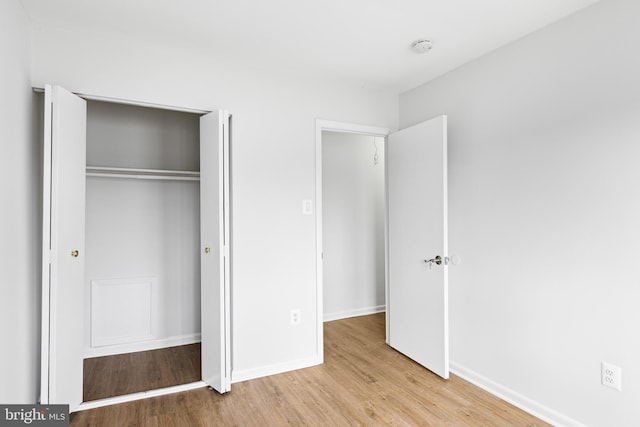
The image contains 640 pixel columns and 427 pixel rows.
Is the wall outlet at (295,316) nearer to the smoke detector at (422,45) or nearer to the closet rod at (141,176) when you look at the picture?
the closet rod at (141,176)

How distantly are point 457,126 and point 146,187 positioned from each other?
2.85m

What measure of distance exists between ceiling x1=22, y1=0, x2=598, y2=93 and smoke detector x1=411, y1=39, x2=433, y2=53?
0.04 m

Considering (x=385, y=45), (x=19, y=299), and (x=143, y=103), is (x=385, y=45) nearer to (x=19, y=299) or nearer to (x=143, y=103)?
(x=143, y=103)

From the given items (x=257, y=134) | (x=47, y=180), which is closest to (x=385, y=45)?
(x=257, y=134)

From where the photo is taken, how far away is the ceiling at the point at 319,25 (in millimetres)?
2029

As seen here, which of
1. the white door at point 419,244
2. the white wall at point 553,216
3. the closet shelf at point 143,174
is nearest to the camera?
the white wall at point 553,216

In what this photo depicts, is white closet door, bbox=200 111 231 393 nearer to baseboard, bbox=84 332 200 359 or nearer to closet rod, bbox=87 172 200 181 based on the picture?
closet rod, bbox=87 172 200 181

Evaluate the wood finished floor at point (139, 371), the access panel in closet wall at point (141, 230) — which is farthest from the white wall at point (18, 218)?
the access panel in closet wall at point (141, 230)

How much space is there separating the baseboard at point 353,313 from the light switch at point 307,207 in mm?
1680

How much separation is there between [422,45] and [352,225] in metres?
2.38

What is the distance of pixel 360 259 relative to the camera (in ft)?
14.7

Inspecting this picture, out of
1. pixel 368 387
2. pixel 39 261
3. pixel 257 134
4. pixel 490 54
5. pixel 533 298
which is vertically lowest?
pixel 368 387

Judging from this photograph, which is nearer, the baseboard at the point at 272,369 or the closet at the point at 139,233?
the closet at the point at 139,233

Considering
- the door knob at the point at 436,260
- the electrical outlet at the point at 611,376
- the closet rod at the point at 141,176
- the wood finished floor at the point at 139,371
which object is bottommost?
the wood finished floor at the point at 139,371
